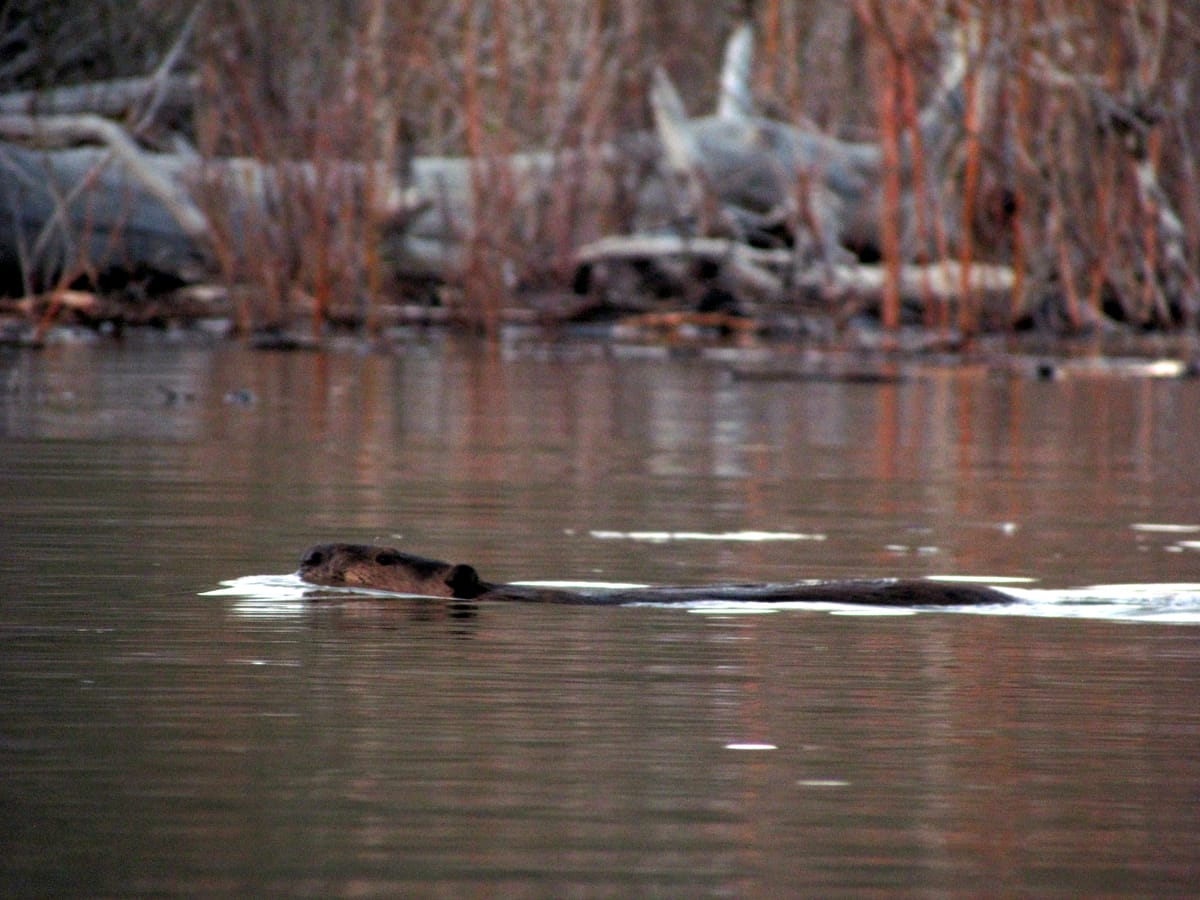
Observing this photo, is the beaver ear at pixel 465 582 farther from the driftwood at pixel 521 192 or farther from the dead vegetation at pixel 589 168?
the driftwood at pixel 521 192

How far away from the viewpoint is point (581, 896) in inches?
140

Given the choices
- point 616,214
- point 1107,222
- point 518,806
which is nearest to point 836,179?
point 616,214

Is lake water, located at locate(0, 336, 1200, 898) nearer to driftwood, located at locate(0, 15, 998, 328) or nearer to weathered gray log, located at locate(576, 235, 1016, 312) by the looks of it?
driftwood, located at locate(0, 15, 998, 328)

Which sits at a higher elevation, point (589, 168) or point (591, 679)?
point (589, 168)

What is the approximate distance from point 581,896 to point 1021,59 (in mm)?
16800

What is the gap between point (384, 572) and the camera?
690 cm

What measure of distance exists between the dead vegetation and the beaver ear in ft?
41.2

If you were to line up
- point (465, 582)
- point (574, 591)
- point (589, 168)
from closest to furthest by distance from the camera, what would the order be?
point (465, 582) → point (574, 591) → point (589, 168)

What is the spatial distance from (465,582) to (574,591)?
31 cm

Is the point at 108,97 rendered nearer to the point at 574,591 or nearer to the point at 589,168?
the point at 589,168

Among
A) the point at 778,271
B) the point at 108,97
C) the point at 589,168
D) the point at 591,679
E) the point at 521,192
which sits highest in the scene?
the point at 108,97

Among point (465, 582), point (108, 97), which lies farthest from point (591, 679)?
point (108, 97)

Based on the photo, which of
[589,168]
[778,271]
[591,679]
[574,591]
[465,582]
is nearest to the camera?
[591,679]

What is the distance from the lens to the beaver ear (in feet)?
22.0
